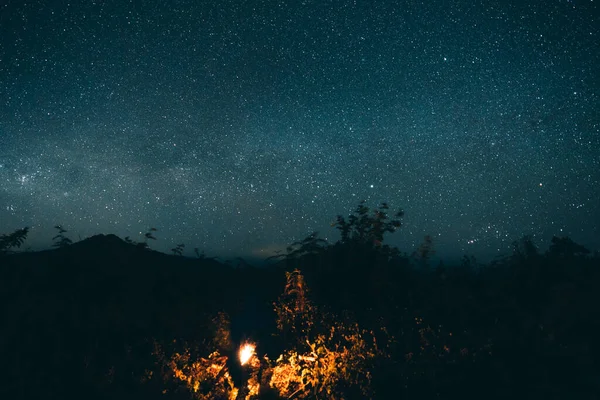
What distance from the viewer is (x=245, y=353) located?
6.55 meters

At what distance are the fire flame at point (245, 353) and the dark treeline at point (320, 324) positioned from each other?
1.01 ft

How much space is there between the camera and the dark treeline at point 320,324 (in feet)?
15.0

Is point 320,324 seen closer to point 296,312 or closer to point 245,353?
point 296,312

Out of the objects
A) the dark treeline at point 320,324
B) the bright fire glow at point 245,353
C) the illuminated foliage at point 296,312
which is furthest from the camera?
the illuminated foliage at point 296,312

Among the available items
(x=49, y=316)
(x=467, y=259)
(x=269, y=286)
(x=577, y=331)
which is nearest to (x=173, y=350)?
(x=49, y=316)

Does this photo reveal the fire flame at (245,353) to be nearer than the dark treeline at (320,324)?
No

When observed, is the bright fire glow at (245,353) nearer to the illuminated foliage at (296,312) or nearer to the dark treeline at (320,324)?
the dark treeline at (320,324)

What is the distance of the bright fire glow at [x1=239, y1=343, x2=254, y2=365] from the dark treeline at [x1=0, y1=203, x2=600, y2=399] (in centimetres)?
31

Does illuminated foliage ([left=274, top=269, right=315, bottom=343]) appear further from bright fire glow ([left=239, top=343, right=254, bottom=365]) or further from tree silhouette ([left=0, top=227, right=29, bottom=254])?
tree silhouette ([left=0, top=227, right=29, bottom=254])

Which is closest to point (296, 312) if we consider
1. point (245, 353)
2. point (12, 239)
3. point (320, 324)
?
point (320, 324)

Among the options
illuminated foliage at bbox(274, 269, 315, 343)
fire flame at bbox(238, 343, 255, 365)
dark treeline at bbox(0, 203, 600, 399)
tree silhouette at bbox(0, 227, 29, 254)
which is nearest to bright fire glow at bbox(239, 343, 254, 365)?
fire flame at bbox(238, 343, 255, 365)

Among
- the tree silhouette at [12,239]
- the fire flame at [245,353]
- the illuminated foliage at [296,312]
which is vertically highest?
the tree silhouette at [12,239]

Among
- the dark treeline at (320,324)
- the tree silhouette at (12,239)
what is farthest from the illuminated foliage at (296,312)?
the tree silhouette at (12,239)

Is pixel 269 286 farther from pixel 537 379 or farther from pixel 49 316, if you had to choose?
pixel 537 379
